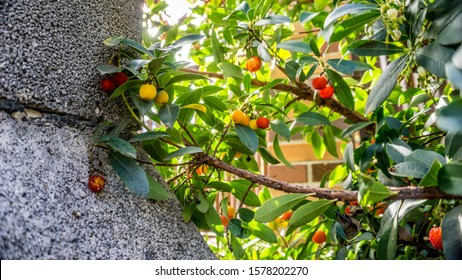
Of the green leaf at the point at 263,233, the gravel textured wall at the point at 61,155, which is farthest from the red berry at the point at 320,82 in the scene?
the gravel textured wall at the point at 61,155

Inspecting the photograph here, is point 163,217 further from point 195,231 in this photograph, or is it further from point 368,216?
point 368,216

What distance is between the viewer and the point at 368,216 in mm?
915

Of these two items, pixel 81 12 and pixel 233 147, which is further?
pixel 233 147

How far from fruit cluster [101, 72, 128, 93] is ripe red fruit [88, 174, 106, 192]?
0.48 feet

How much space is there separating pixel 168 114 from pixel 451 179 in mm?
413

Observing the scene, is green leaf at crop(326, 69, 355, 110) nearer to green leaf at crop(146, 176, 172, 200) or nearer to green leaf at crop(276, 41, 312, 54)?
green leaf at crop(276, 41, 312, 54)

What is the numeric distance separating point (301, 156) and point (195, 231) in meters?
1.03

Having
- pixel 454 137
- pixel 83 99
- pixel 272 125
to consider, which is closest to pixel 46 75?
pixel 83 99

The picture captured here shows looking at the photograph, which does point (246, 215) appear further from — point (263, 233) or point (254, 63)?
point (254, 63)

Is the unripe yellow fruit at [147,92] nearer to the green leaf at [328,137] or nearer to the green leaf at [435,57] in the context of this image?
the green leaf at [435,57]

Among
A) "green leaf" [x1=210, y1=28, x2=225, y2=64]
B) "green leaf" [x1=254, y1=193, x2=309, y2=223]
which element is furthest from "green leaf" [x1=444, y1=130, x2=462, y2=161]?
"green leaf" [x1=210, y1=28, x2=225, y2=64]

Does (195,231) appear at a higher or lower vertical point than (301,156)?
higher

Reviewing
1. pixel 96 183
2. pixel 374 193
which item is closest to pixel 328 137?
pixel 374 193

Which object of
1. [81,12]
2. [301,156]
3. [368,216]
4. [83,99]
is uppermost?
[81,12]
